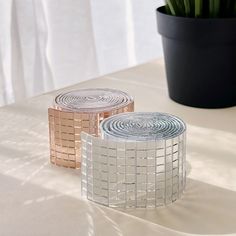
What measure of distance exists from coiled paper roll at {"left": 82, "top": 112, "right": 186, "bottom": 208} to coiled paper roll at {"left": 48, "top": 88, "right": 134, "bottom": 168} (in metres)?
0.06

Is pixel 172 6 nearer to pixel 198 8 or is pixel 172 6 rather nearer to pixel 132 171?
pixel 198 8

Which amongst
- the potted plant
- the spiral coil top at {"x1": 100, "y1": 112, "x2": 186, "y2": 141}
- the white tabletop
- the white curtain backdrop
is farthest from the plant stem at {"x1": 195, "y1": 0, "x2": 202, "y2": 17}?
the white curtain backdrop

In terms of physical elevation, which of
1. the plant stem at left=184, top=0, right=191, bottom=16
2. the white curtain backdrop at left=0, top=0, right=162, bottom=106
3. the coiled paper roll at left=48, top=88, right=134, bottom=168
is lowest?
the white curtain backdrop at left=0, top=0, right=162, bottom=106

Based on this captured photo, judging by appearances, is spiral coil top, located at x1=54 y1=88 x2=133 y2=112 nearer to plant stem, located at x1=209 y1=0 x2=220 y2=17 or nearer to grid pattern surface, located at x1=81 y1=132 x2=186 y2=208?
grid pattern surface, located at x1=81 y1=132 x2=186 y2=208

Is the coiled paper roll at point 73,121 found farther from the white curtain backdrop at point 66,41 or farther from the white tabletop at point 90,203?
the white curtain backdrop at point 66,41

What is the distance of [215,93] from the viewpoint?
0.96 m

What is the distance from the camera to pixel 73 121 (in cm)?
74

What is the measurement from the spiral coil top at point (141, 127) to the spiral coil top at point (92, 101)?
5 cm

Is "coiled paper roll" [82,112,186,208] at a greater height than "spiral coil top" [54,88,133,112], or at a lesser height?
lesser

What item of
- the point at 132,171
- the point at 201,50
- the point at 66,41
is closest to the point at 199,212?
the point at 132,171

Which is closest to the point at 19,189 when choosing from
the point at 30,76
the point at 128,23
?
the point at 30,76

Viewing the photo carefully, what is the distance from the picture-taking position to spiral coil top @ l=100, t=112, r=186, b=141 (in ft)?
2.16

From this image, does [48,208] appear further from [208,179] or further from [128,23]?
[128,23]

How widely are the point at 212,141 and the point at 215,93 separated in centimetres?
14
